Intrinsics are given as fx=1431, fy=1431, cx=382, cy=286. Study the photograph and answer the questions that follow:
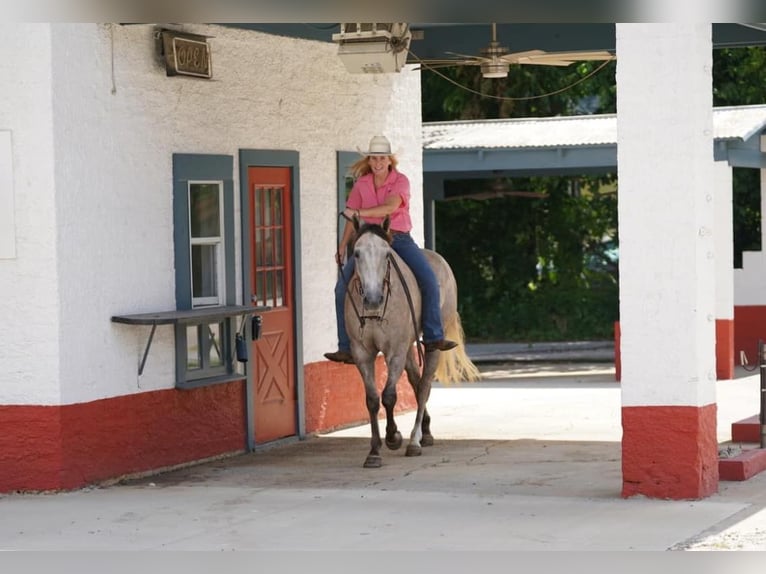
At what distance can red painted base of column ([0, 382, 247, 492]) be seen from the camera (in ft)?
→ 32.4

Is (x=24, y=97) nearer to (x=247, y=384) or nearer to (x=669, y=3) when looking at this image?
(x=247, y=384)

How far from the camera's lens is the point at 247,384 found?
12328mm

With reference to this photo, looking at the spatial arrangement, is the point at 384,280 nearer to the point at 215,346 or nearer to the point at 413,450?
the point at 413,450

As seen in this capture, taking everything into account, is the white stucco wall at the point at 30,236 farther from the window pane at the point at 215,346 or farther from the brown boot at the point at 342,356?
the brown boot at the point at 342,356

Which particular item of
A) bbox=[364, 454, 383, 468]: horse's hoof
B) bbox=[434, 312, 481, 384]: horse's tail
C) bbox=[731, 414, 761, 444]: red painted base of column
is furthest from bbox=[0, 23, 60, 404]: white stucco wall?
bbox=[731, 414, 761, 444]: red painted base of column

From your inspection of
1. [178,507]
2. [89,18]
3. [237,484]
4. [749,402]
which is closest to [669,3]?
[89,18]

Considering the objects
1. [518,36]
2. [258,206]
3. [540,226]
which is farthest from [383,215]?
[540,226]

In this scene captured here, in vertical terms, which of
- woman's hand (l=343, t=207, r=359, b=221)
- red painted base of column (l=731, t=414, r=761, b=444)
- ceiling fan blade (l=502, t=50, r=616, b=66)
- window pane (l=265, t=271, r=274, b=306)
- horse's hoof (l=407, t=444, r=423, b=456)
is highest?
ceiling fan blade (l=502, t=50, r=616, b=66)

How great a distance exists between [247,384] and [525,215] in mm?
18148

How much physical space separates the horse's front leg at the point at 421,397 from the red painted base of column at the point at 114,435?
1.52 m

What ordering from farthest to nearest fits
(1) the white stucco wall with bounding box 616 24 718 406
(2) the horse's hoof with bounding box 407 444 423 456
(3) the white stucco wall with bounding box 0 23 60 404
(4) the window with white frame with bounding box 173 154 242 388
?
(2) the horse's hoof with bounding box 407 444 423 456 → (4) the window with white frame with bounding box 173 154 242 388 → (3) the white stucco wall with bounding box 0 23 60 404 → (1) the white stucco wall with bounding box 616 24 718 406

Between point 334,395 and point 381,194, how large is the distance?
10.4 ft

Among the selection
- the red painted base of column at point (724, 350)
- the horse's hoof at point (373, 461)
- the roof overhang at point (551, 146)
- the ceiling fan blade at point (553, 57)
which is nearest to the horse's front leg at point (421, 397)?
the horse's hoof at point (373, 461)

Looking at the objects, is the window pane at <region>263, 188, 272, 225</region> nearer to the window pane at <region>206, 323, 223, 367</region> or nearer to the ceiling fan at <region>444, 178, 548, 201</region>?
the window pane at <region>206, 323, 223, 367</region>
